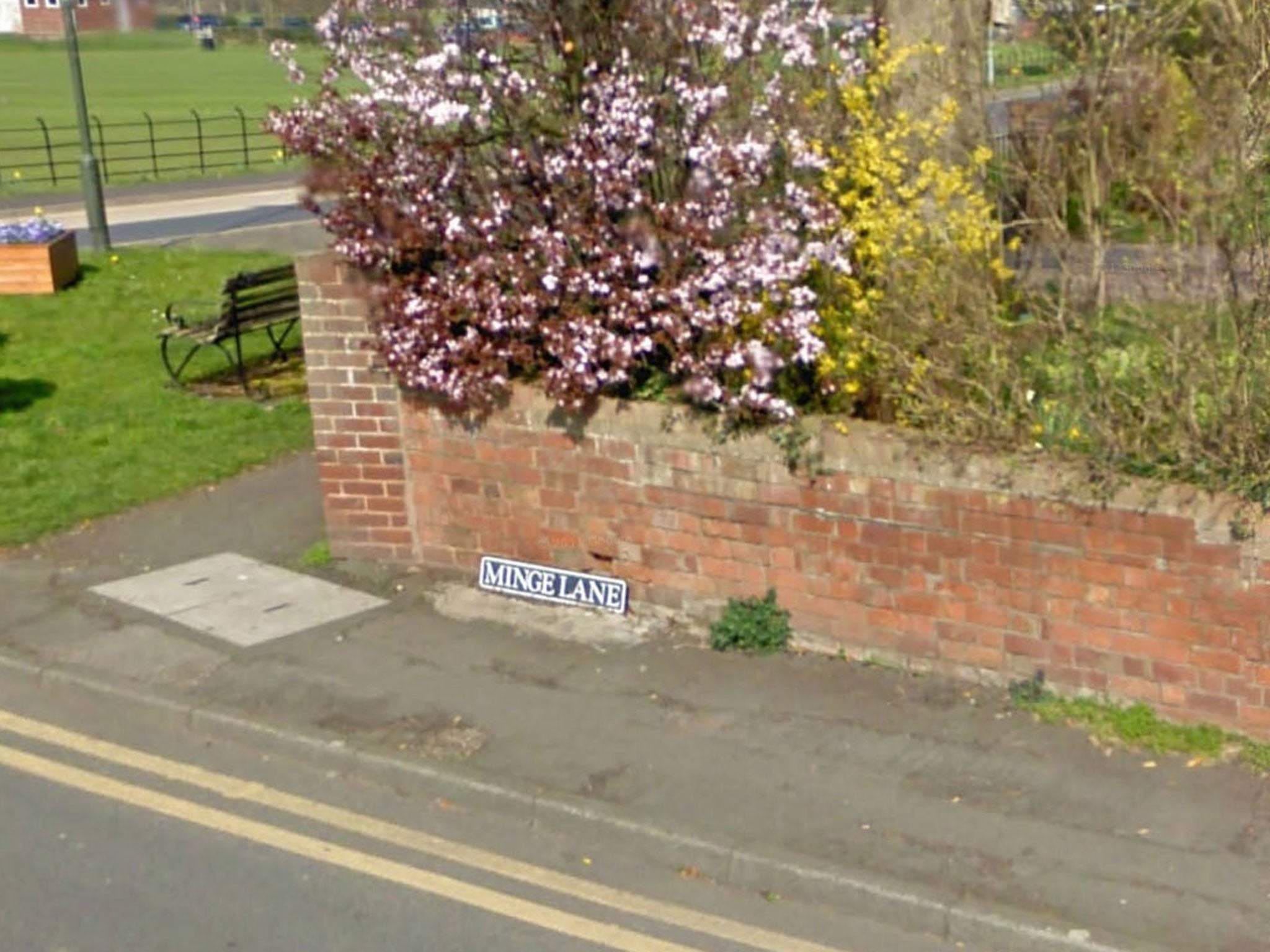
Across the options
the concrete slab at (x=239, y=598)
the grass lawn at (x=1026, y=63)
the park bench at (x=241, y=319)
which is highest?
the grass lawn at (x=1026, y=63)

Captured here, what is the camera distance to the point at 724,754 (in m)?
5.96

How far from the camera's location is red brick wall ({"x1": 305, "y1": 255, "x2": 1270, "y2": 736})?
19.1 feet

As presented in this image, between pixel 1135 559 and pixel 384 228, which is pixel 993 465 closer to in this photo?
pixel 1135 559

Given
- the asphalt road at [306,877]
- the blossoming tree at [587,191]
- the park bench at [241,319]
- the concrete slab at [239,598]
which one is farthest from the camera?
the park bench at [241,319]

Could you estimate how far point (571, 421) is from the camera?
24.1 ft

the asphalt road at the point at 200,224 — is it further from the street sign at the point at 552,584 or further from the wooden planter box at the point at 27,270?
the street sign at the point at 552,584

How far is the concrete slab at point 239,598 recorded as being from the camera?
7.48m

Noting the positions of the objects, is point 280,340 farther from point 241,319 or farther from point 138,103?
point 138,103

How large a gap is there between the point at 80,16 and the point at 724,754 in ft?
89.3

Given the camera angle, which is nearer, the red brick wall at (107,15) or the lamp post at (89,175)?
the lamp post at (89,175)

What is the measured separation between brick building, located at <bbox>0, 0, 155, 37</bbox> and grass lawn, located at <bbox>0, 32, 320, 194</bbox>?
1.17 meters

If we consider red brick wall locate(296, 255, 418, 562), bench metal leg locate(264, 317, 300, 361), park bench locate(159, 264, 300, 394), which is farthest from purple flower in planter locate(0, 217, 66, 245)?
red brick wall locate(296, 255, 418, 562)

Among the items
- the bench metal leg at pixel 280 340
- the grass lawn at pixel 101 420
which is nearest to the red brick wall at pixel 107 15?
the grass lawn at pixel 101 420

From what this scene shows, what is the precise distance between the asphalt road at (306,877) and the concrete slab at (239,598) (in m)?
1.20
